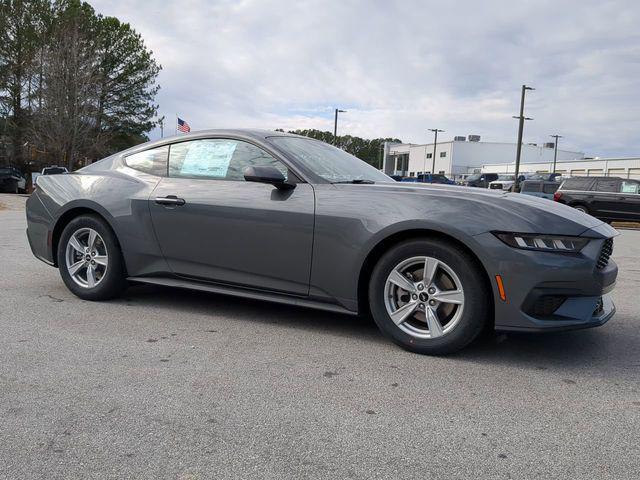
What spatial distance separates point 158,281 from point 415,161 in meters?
84.5

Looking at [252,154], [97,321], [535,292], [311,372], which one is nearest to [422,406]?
[311,372]

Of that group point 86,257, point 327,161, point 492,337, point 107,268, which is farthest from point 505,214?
point 86,257

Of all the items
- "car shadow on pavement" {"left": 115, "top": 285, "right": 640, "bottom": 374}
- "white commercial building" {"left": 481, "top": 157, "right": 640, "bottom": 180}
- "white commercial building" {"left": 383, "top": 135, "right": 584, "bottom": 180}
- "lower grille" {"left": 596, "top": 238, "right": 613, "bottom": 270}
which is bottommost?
"car shadow on pavement" {"left": 115, "top": 285, "right": 640, "bottom": 374}

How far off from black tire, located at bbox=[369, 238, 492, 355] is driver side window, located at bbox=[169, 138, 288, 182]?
101cm

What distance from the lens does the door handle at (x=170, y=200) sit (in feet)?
13.9

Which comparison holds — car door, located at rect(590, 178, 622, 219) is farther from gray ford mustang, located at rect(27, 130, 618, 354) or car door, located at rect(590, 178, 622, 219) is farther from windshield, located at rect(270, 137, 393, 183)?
gray ford mustang, located at rect(27, 130, 618, 354)

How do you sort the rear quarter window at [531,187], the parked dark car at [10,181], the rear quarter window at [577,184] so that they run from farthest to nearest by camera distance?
the parked dark car at [10,181]
the rear quarter window at [531,187]
the rear quarter window at [577,184]

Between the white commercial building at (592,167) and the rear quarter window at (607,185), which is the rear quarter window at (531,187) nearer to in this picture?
the rear quarter window at (607,185)

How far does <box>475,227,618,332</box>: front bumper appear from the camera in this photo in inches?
126

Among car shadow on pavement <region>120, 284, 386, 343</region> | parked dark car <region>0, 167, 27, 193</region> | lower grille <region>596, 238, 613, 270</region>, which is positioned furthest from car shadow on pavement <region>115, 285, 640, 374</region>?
parked dark car <region>0, 167, 27, 193</region>

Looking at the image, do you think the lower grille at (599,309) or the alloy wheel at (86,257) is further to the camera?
the alloy wheel at (86,257)

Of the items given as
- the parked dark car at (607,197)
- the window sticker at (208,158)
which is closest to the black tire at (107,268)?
the window sticker at (208,158)

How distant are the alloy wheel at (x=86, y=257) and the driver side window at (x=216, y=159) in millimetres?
906

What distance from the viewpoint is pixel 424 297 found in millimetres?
3484
